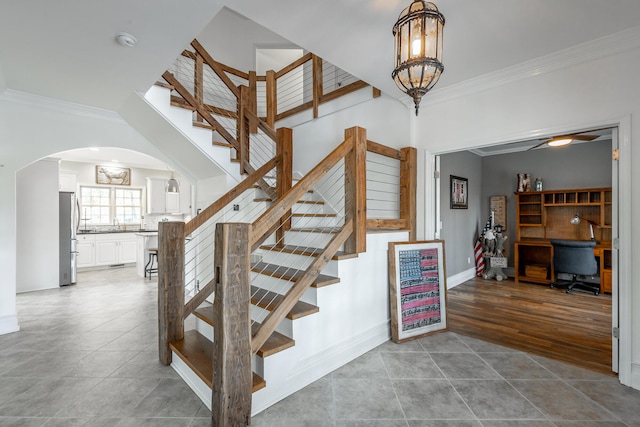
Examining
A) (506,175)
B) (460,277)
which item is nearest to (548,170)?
(506,175)

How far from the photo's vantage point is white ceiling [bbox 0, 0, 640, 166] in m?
1.87

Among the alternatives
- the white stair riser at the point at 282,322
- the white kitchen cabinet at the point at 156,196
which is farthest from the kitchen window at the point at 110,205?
the white stair riser at the point at 282,322

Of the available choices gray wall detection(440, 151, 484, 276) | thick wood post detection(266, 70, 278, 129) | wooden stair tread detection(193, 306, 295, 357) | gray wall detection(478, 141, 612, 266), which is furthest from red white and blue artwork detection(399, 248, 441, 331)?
gray wall detection(478, 141, 612, 266)

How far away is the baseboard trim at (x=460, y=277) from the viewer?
16.6 ft

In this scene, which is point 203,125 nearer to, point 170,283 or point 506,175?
point 170,283

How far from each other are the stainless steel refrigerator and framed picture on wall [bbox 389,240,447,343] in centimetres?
583

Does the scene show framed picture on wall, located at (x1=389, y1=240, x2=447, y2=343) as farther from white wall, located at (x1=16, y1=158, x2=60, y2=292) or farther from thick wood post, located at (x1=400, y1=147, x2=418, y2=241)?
white wall, located at (x1=16, y1=158, x2=60, y2=292)

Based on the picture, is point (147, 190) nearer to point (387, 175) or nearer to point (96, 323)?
point (96, 323)

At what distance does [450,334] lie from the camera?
10.2ft

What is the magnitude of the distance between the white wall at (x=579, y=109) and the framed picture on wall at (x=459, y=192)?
236 cm

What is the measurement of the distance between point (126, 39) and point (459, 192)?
17.3 feet

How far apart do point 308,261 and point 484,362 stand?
1739 millimetres


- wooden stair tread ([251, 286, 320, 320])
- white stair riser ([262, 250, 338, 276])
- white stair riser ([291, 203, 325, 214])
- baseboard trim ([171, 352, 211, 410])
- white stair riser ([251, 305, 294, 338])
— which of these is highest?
white stair riser ([291, 203, 325, 214])

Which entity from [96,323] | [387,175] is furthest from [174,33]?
[96,323]
